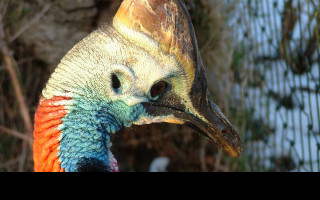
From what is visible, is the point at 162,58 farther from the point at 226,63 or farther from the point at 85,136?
the point at 226,63

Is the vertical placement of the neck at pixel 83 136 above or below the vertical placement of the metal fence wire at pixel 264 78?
below

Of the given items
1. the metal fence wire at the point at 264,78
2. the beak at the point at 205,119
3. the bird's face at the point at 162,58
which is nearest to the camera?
the bird's face at the point at 162,58

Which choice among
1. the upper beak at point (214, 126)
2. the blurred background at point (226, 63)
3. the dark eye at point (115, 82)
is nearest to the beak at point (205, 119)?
the upper beak at point (214, 126)

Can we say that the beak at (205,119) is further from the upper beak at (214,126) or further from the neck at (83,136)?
the neck at (83,136)

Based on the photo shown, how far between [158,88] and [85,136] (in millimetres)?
244

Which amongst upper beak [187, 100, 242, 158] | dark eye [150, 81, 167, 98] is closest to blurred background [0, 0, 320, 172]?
upper beak [187, 100, 242, 158]

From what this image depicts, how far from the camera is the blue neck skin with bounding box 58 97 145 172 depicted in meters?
1.08

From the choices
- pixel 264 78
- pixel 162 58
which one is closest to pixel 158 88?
pixel 162 58

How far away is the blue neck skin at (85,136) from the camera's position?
1079mm

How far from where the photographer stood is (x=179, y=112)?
3.90 ft

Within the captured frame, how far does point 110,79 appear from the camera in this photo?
109cm

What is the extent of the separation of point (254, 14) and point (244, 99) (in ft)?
1.89

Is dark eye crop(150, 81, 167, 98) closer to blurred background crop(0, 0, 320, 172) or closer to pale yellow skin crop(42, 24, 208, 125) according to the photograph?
pale yellow skin crop(42, 24, 208, 125)
